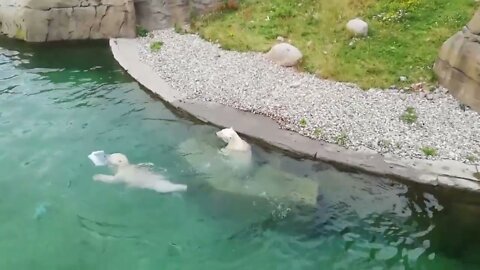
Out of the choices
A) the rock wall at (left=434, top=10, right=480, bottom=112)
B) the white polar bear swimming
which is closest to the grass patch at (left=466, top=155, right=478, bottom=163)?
Result: the rock wall at (left=434, top=10, right=480, bottom=112)

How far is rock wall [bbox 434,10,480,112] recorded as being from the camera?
35.7 feet

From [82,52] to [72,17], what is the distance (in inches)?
45.2

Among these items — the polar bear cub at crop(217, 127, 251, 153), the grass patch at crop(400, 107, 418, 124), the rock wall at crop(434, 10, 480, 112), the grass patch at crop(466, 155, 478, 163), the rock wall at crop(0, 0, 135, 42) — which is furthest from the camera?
the rock wall at crop(0, 0, 135, 42)

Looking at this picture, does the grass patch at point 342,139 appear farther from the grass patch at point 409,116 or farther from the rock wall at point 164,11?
the rock wall at point 164,11

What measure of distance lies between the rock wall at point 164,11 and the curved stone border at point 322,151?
3623 millimetres

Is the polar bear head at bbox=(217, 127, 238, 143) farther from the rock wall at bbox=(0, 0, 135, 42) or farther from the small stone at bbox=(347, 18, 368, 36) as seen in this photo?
the rock wall at bbox=(0, 0, 135, 42)

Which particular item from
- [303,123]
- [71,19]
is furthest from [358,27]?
[71,19]

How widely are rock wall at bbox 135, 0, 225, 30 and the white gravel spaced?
2052mm

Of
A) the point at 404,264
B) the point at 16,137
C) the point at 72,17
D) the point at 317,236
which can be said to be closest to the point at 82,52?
the point at 72,17

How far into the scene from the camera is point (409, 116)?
1060 cm

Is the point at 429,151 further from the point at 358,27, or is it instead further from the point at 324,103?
the point at 358,27

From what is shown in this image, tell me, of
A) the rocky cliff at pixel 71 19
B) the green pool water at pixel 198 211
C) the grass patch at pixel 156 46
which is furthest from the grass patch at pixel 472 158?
the rocky cliff at pixel 71 19

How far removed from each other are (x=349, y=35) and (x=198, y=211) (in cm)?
732

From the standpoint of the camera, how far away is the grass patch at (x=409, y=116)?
34.4ft
